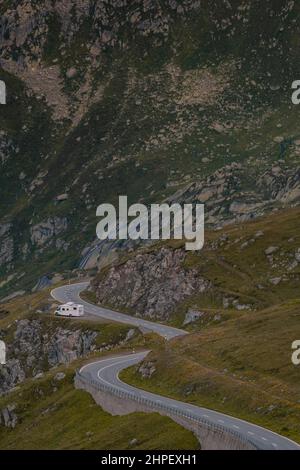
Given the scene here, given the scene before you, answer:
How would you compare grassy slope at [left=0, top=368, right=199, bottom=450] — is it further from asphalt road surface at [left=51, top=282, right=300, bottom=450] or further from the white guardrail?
asphalt road surface at [left=51, top=282, right=300, bottom=450]

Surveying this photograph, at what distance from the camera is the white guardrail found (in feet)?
312

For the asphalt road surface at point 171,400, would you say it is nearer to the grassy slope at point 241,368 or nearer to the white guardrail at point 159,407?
the white guardrail at point 159,407

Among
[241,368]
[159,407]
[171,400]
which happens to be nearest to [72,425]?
[171,400]

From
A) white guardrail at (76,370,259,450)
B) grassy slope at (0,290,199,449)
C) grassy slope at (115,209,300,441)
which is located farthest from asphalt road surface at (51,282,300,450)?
grassy slope at (0,290,199,449)

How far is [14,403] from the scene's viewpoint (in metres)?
160

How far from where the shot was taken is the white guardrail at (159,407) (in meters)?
95.1

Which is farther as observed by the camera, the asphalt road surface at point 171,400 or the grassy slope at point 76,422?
the grassy slope at point 76,422

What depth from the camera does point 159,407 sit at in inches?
4567

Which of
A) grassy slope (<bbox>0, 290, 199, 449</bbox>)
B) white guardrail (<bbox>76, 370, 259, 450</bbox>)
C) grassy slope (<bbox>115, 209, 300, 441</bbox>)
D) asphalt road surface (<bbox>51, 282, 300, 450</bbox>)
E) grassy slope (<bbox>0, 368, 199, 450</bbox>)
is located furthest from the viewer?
grassy slope (<bbox>115, 209, 300, 441</bbox>)

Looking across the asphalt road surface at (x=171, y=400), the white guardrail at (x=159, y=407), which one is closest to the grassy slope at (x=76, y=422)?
the white guardrail at (x=159, y=407)

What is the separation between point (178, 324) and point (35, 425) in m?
55.4

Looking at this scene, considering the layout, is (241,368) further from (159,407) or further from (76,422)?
(76,422)
